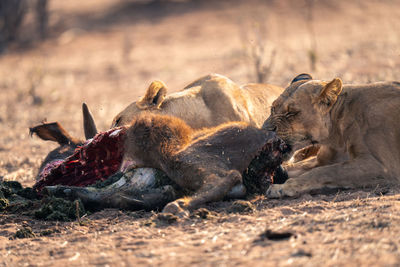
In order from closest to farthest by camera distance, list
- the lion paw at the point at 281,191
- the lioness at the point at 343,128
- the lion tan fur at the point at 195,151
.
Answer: the lion tan fur at the point at 195,151, the lion paw at the point at 281,191, the lioness at the point at 343,128

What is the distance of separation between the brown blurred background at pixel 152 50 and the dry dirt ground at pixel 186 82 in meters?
0.05

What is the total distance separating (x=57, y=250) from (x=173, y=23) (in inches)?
731

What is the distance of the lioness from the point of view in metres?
4.96

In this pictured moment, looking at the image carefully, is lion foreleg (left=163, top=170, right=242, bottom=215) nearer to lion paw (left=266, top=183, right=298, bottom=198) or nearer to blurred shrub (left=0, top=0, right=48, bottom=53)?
lion paw (left=266, top=183, right=298, bottom=198)

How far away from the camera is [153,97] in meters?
6.78

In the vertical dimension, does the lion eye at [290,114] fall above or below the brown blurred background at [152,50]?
below

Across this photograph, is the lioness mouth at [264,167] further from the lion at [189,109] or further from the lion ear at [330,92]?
the lion at [189,109]

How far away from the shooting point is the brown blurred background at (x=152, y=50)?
1115cm

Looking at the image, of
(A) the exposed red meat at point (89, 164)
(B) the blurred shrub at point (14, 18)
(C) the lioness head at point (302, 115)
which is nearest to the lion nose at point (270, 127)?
(C) the lioness head at point (302, 115)

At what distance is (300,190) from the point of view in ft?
15.8

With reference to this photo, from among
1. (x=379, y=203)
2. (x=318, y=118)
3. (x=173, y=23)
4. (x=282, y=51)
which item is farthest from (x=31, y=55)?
(x=379, y=203)

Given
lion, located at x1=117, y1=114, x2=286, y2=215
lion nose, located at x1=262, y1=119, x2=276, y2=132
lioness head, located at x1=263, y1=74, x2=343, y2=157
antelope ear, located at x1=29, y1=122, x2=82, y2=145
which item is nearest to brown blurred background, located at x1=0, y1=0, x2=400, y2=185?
antelope ear, located at x1=29, y1=122, x2=82, y2=145

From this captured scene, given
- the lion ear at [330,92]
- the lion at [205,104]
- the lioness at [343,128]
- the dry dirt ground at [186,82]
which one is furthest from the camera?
the lion at [205,104]

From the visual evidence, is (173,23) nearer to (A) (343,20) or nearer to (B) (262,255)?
(A) (343,20)
